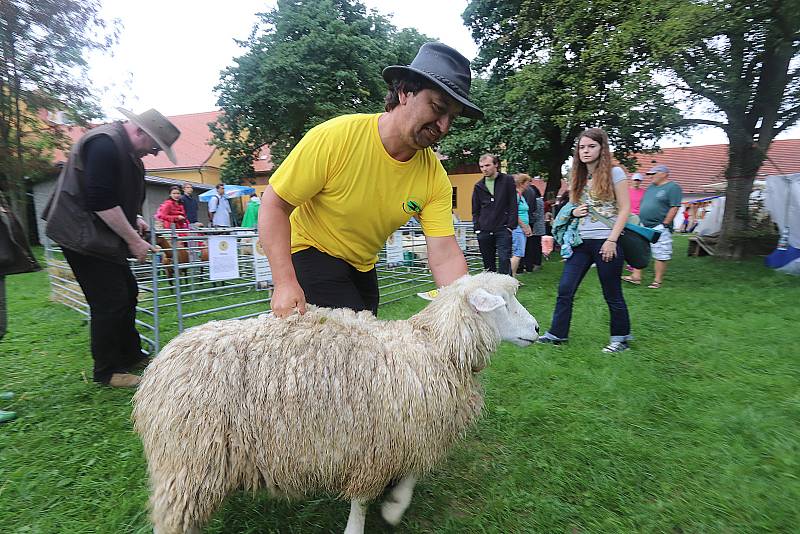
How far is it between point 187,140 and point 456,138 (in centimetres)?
3051

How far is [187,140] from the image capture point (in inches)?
1464

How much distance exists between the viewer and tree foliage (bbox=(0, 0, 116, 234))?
1380 cm

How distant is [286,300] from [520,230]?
273 inches

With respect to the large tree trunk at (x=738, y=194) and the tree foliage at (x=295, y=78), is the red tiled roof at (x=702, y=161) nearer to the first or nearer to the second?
the tree foliage at (x=295, y=78)

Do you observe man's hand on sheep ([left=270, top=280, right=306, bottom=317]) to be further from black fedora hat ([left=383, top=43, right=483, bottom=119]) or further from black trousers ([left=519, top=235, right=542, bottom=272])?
black trousers ([left=519, top=235, right=542, bottom=272])

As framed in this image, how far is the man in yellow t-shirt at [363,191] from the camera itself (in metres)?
2.00

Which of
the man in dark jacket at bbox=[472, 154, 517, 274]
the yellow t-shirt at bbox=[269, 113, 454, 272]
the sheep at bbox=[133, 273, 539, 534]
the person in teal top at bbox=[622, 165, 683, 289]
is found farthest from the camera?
the person in teal top at bbox=[622, 165, 683, 289]

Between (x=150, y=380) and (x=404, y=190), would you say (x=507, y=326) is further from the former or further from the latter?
(x=150, y=380)

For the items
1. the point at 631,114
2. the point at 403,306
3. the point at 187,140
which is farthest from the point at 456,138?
the point at 187,140

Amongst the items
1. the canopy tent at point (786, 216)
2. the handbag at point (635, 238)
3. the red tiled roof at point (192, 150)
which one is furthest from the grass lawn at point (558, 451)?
the red tiled roof at point (192, 150)

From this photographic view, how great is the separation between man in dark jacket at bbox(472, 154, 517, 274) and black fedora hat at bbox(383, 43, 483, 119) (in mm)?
4939

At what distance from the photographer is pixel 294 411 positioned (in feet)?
5.81

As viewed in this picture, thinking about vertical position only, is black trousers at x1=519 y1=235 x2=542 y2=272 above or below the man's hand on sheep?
below

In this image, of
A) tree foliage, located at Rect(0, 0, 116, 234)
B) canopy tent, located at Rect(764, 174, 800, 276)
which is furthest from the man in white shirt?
canopy tent, located at Rect(764, 174, 800, 276)
